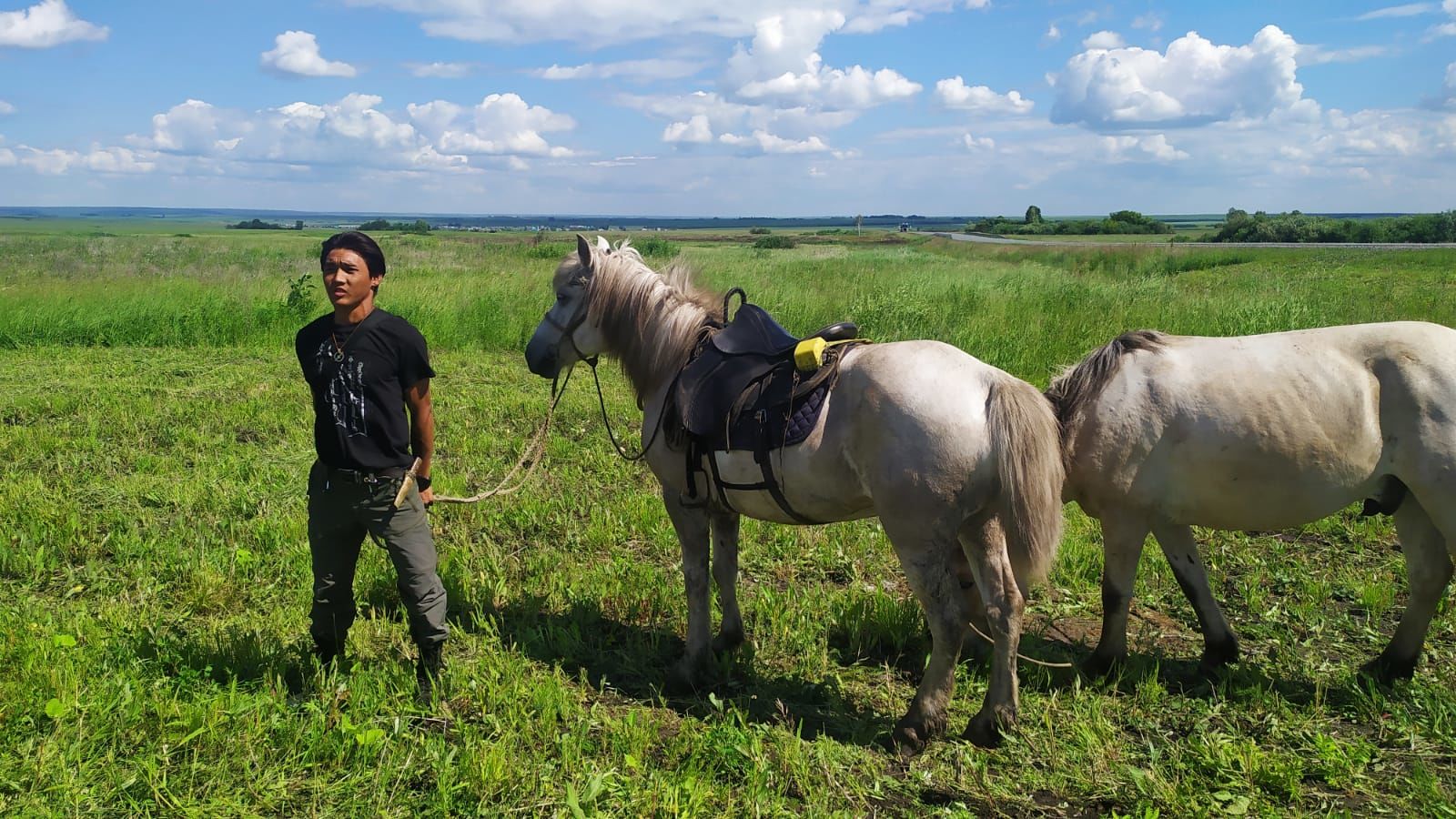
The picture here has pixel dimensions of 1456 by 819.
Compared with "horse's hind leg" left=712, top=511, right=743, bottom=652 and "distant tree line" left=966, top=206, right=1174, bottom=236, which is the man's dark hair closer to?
"horse's hind leg" left=712, top=511, right=743, bottom=652

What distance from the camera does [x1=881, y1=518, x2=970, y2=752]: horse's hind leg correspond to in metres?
3.37

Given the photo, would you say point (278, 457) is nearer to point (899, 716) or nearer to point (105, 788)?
point (105, 788)

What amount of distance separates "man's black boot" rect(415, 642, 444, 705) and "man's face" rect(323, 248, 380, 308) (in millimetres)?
1527

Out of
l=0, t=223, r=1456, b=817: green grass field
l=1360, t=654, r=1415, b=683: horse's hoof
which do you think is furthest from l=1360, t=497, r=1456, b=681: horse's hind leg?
l=0, t=223, r=1456, b=817: green grass field

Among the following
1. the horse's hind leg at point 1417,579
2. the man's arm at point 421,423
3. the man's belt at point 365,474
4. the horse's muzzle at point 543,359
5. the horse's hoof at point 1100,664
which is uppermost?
the horse's muzzle at point 543,359

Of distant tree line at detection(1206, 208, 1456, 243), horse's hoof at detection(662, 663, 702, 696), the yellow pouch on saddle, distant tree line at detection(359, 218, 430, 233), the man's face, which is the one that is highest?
distant tree line at detection(359, 218, 430, 233)

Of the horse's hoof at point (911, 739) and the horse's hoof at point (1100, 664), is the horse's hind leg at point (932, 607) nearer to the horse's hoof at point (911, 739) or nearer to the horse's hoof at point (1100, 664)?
the horse's hoof at point (911, 739)

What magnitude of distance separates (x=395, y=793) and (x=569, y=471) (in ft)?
14.0

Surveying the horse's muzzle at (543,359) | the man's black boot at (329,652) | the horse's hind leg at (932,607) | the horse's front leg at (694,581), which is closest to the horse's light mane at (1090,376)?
the horse's hind leg at (932,607)

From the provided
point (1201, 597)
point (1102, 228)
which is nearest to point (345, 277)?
point (1201, 597)

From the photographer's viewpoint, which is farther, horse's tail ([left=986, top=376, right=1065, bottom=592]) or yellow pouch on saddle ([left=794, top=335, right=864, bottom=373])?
yellow pouch on saddle ([left=794, top=335, right=864, bottom=373])

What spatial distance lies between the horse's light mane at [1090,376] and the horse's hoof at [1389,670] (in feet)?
5.89

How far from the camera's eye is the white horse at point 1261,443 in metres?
3.60

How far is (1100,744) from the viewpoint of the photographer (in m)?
3.42
